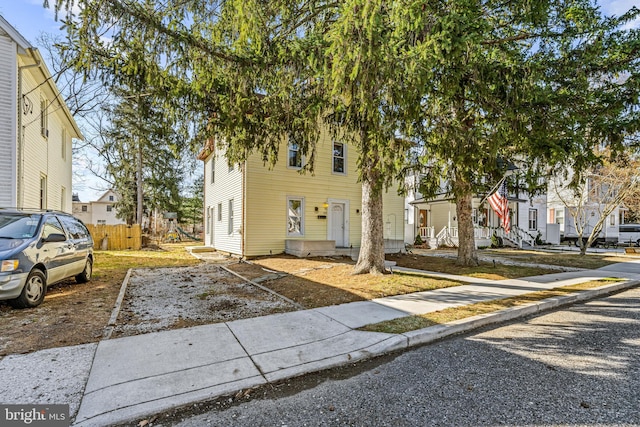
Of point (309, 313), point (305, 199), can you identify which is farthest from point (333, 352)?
point (305, 199)

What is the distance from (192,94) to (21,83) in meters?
7.56

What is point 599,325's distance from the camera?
16.8 ft

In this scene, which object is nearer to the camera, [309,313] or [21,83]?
[309,313]

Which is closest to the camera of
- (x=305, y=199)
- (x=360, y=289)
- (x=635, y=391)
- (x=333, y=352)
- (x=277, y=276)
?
(x=635, y=391)

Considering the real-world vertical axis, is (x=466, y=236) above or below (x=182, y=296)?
above

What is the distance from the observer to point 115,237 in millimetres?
18375

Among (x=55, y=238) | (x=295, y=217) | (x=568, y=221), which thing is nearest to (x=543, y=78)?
(x=295, y=217)

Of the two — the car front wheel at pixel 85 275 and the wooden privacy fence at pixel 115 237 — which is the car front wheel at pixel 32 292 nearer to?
the car front wheel at pixel 85 275

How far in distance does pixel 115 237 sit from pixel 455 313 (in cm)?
1938

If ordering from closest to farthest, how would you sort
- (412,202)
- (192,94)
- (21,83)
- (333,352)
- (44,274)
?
(333,352), (44,274), (192,94), (21,83), (412,202)

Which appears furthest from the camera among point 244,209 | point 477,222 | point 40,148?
point 477,222

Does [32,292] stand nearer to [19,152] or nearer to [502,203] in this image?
[19,152]

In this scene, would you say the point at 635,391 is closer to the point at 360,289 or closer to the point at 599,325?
the point at 599,325

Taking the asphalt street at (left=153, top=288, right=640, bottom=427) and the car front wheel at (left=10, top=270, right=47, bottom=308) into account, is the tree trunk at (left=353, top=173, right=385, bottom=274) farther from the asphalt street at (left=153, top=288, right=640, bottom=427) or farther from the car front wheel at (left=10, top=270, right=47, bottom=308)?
the car front wheel at (left=10, top=270, right=47, bottom=308)
